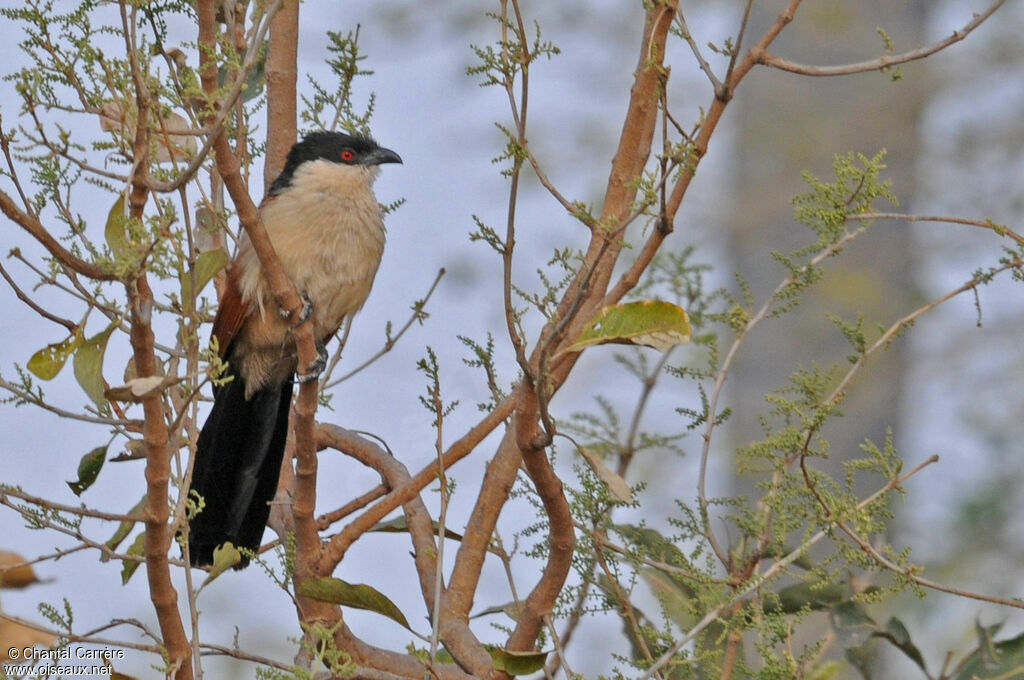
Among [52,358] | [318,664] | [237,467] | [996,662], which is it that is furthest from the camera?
[237,467]

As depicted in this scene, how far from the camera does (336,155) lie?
286 centimetres

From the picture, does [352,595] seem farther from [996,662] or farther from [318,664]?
[996,662]

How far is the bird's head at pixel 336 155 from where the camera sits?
108 inches

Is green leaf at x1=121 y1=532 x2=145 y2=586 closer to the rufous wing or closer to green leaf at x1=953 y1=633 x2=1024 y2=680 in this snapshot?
the rufous wing

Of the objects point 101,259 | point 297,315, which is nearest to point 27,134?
point 101,259

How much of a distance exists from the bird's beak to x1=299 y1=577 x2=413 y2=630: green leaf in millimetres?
1370

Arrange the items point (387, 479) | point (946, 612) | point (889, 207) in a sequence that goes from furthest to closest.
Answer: point (889, 207) < point (946, 612) < point (387, 479)

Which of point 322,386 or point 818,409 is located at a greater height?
point 322,386

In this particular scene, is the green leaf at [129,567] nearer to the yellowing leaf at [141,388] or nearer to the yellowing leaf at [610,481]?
the yellowing leaf at [141,388]

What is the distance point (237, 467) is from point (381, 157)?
2.79 feet

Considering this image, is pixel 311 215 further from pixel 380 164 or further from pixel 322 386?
pixel 322 386

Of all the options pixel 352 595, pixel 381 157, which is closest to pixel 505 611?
pixel 352 595

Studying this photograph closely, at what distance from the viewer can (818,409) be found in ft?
5.90

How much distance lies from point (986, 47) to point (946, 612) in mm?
3158
